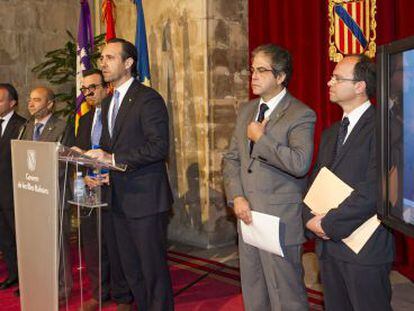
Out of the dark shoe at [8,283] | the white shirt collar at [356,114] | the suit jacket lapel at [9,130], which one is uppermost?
the white shirt collar at [356,114]

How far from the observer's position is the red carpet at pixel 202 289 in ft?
12.4

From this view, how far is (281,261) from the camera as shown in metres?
2.68

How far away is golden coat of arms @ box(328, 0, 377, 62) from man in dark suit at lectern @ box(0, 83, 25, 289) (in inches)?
105

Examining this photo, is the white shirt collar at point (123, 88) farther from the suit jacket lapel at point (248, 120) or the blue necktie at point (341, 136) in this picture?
the blue necktie at point (341, 136)

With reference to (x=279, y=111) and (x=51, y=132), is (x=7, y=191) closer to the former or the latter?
(x=51, y=132)

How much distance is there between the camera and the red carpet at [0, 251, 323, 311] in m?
3.79

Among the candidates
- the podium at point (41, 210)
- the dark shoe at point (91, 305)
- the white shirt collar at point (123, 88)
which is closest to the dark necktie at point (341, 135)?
the podium at point (41, 210)

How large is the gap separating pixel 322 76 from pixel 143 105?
7.34 ft

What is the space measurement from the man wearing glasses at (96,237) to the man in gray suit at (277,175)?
0.76 meters

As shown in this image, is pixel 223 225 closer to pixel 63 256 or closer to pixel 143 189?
pixel 143 189

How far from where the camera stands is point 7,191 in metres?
4.36

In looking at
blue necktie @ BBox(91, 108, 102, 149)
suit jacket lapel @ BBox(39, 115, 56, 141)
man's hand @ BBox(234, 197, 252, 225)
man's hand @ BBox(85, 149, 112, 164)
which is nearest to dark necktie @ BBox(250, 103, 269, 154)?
man's hand @ BBox(234, 197, 252, 225)

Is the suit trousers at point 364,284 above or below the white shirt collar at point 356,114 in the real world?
below

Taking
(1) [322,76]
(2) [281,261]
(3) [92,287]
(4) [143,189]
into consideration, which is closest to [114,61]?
(4) [143,189]
